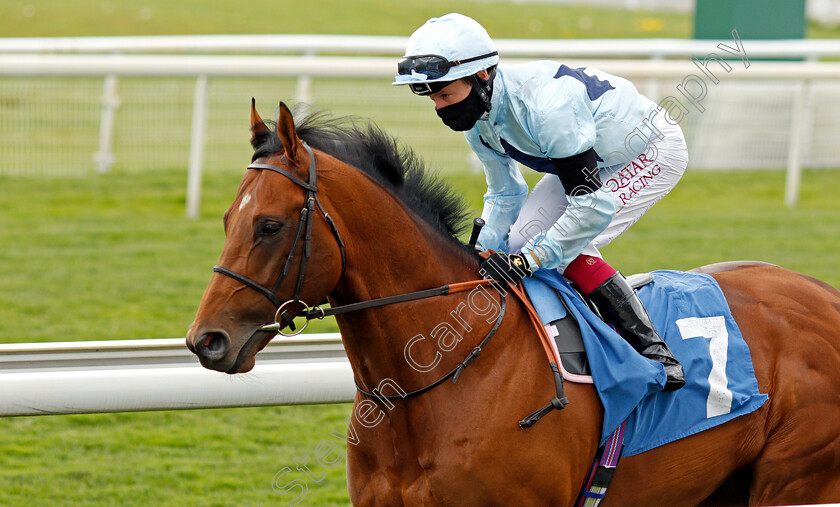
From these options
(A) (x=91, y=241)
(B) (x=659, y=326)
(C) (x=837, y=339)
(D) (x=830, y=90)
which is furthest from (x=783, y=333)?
(D) (x=830, y=90)

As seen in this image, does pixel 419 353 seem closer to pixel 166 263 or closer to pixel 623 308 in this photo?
pixel 623 308

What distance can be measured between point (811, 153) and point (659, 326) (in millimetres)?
8108

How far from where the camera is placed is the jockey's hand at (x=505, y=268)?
8.78 ft

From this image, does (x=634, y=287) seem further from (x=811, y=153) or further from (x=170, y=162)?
(x=811, y=153)

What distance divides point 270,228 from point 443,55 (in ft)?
2.28

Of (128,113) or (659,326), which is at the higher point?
(659,326)

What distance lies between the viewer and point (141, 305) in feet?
20.7

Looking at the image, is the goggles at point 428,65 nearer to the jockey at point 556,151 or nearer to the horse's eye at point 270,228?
the jockey at point 556,151

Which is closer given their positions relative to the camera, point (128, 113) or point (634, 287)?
point (634, 287)

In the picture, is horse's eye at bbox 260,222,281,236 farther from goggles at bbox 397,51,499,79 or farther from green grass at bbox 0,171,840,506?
green grass at bbox 0,171,840,506

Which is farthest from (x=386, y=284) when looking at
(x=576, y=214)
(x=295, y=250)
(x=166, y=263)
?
(x=166, y=263)

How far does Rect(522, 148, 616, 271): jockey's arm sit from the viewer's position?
8.63 feet

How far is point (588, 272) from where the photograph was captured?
281 cm

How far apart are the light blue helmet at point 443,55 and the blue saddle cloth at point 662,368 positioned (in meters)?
0.63
